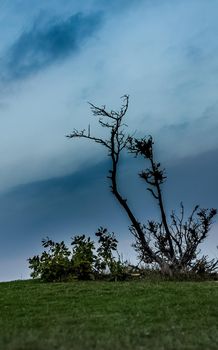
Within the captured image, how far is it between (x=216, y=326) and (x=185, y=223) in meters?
13.6

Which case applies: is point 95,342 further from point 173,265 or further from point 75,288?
point 173,265

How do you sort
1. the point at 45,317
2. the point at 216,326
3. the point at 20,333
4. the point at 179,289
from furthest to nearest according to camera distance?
the point at 179,289 → the point at 45,317 → the point at 216,326 → the point at 20,333

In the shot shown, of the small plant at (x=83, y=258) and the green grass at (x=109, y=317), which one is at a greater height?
the small plant at (x=83, y=258)

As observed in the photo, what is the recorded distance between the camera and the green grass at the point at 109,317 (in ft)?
35.4

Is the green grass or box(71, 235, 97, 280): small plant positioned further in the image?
box(71, 235, 97, 280): small plant

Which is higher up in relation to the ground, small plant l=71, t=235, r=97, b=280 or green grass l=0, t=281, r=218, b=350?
small plant l=71, t=235, r=97, b=280

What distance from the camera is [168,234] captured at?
27031 millimetres

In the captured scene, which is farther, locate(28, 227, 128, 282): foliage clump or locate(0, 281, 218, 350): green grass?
locate(28, 227, 128, 282): foliage clump

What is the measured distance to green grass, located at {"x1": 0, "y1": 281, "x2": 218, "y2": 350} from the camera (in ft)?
35.4

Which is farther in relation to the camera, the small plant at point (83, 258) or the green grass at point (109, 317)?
the small plant at point (83, 258)

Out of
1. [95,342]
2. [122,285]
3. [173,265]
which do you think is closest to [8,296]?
[122,285]

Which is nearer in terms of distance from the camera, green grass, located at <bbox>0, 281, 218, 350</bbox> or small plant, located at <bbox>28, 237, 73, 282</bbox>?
green grass, located at <bbox>0, 281, 218, 350</bbox>

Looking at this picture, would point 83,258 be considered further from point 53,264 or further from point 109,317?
point 109,317

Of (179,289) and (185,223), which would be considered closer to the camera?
(179,289)
